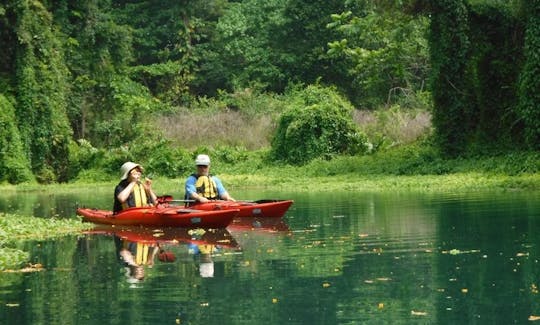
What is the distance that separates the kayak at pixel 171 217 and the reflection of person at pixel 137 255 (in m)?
1.21

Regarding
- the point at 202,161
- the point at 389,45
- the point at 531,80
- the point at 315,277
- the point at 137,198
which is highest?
the point at 389,45

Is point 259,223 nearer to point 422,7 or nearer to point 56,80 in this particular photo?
point 422,7

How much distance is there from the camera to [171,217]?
19.6 m

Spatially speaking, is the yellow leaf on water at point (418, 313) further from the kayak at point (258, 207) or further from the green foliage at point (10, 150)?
the green foliage at point (10, 150)

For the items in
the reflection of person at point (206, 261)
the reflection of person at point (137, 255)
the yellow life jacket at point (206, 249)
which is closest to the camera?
the reflection of person at point (206, 261)

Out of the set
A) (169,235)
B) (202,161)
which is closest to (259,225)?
(202,161)

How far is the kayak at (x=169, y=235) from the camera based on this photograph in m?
17.8

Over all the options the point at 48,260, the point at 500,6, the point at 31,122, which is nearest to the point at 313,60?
the point at 31,122

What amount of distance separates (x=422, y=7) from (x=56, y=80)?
14499 mm

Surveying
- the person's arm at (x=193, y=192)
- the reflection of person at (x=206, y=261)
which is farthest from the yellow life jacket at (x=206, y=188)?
the reflection of person at (x=206, y=261)

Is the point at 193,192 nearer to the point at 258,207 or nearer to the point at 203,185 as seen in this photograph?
the point at 203,185

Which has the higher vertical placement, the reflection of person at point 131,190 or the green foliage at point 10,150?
the green foliage at point 10,150

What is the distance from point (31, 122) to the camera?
3922cm

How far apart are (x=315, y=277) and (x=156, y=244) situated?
5219 millimetres
